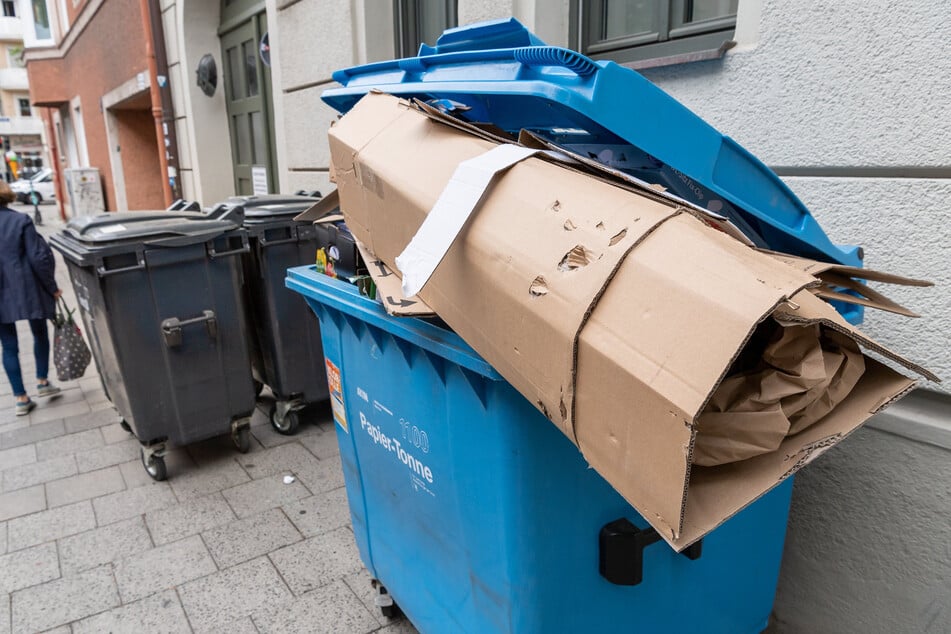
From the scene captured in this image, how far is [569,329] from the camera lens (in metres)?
1.01

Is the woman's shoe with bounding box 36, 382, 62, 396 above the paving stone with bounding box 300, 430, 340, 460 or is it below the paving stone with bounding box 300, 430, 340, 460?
above

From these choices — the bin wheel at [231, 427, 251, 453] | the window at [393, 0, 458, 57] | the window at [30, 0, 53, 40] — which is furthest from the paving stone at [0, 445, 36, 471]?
the window at [30, 0, 53, 40]

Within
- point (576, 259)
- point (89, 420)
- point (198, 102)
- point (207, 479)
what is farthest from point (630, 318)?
point (198, 102)

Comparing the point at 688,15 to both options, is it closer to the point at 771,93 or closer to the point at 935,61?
the point at 771,93

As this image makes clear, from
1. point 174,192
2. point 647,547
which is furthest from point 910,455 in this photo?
point 174,192

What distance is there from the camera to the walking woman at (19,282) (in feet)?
13.8

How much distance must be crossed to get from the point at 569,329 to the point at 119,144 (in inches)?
615

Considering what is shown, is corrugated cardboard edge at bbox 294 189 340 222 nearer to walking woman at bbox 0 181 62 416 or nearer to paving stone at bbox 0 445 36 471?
paving stone at bbox 0 445 36 471

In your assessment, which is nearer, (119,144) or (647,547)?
(647,547)

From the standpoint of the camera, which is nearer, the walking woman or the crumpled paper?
the crumpled paper

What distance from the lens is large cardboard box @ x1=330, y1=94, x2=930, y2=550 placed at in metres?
0.88

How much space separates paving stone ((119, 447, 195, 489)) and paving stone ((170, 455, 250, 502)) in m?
0.06

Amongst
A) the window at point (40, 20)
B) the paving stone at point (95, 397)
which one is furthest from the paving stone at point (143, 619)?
the window at point (40, 20)

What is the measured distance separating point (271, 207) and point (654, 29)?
2471 millimetres
